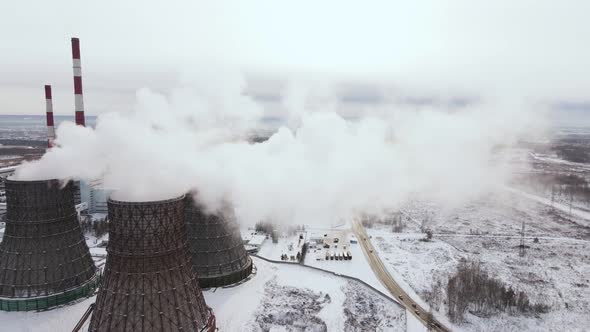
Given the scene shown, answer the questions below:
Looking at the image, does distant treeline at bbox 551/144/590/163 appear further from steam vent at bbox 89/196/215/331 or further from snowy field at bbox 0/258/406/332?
steam vent at bbox 89/196/215/331

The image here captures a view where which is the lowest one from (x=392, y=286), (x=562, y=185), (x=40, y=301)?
(x=392, y=286)

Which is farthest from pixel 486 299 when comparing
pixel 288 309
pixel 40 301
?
pixel 40 301

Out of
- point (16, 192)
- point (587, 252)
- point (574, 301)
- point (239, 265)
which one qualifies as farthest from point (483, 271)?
point (16, 192)

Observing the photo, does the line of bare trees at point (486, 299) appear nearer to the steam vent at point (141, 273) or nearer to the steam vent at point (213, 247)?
the steam vent at point (213, 247)

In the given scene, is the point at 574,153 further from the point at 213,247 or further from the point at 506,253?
the point at 213,247

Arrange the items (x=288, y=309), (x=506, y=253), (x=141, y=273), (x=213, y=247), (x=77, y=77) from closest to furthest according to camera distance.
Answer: (x=141, y=273) → (x=288, y=309) → (x=213, y=247) → (x=77, y=77) → (x=506, y=253)
